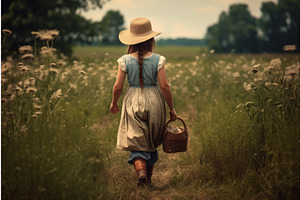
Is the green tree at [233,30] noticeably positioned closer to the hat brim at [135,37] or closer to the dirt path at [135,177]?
the dirt path at [135,177]

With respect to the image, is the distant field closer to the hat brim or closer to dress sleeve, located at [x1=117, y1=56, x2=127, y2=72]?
the hat brim

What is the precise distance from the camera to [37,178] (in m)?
2.92

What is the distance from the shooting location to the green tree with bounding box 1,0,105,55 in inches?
539

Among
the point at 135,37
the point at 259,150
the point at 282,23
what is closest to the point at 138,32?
the point at 135,37

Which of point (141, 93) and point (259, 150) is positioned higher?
point (141, 93)

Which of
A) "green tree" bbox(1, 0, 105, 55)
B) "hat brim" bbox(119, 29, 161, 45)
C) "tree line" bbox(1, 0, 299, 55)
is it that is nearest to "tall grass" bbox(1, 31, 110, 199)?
"hat brim" bbox(119, 29, 161, 45)

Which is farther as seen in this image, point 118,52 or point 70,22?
point 118,52

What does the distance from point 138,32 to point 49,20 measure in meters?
13.1

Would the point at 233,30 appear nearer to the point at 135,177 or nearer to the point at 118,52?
the point at 118,52

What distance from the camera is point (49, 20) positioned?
1579 cm

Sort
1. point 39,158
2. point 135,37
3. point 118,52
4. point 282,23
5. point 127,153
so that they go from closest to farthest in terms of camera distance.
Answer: point 39,158
point 135,37
point 127,153
point 282,23
point 118,52

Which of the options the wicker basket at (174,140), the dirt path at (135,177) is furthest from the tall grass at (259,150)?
the wicker basket at (174,140)

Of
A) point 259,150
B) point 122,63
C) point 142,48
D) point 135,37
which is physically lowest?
point 259,150

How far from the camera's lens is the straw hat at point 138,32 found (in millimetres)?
3857
